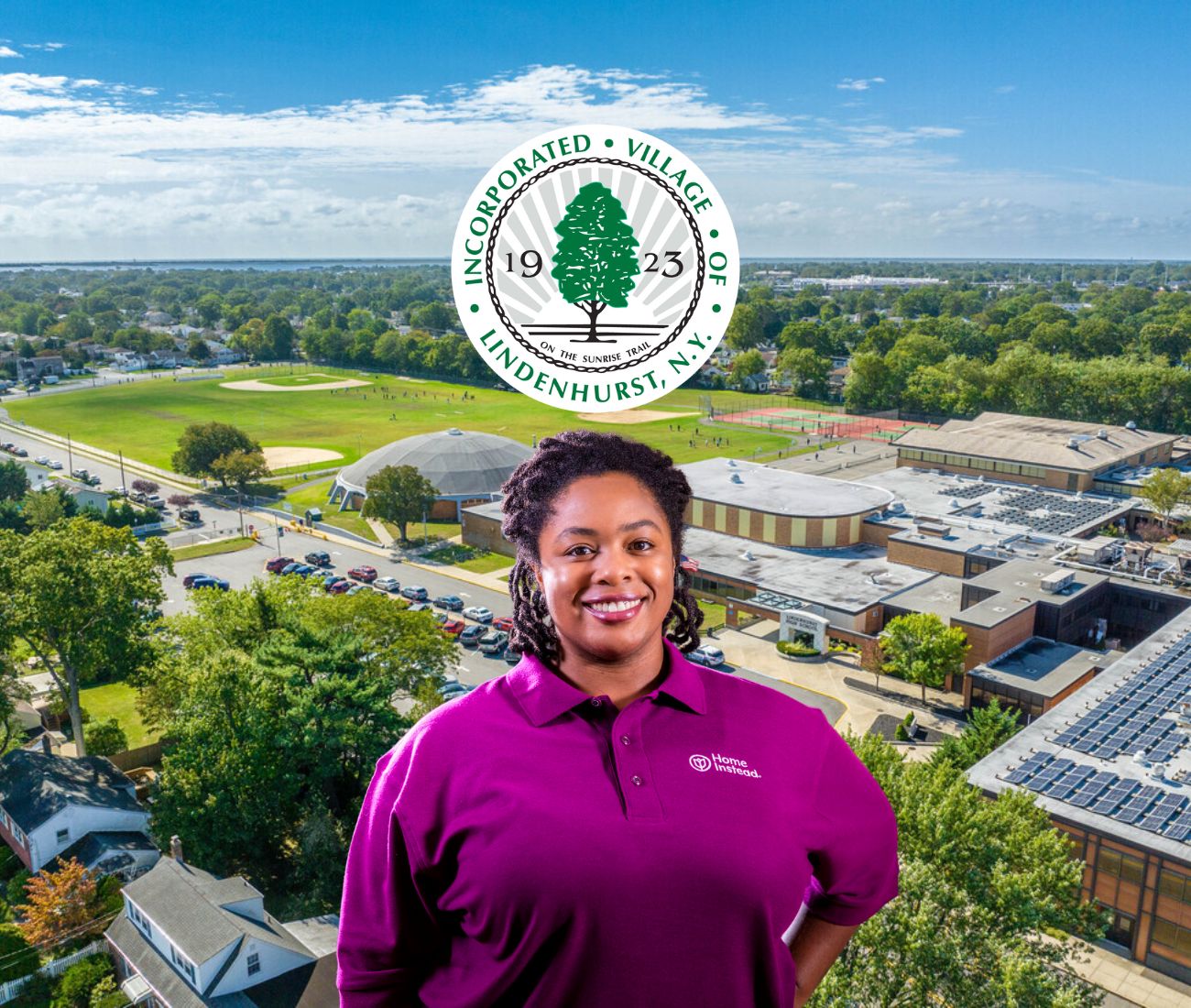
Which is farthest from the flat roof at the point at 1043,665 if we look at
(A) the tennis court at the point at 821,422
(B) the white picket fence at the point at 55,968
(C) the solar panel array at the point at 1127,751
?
(A) the tennis court at the point at 821,422

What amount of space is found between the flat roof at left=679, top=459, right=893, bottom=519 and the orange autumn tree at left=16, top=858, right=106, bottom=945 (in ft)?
107

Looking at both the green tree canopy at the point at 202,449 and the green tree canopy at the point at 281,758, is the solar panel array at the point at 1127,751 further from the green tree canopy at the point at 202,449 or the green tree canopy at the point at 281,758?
the green tree canopy at the point at 202,449

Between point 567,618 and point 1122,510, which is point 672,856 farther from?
point 1122,510

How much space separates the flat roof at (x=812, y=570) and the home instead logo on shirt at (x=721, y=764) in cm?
3874

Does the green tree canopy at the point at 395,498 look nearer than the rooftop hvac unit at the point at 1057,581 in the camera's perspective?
No

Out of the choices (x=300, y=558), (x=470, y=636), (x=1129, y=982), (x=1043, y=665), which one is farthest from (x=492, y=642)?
(x=1129, y=982)

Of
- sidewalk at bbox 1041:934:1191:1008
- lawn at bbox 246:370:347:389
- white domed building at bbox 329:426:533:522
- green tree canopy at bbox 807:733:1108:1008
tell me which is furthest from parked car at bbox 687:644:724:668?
lawn at bbox 246:370:347:389

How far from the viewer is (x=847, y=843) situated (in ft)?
12.4

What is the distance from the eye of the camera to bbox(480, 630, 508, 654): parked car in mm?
39906

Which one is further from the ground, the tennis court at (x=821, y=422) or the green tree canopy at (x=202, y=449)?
the green tree canopy at (x=202, y=449)

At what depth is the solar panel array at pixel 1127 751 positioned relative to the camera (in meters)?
22.7

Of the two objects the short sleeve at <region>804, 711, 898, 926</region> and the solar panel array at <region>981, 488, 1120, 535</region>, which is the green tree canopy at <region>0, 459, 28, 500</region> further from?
the short sleeve at <region>804, 711, 898, 926</region>

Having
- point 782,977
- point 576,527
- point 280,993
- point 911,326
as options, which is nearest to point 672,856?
point 782,977

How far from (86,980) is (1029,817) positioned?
67.9ft
